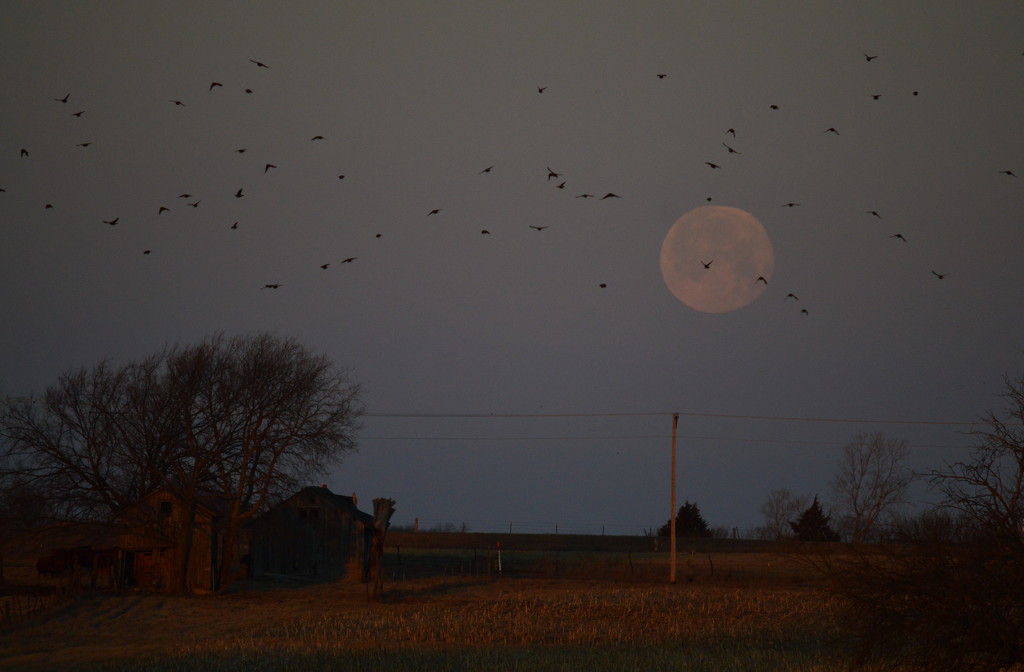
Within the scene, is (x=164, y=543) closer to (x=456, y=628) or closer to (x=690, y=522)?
(x=456, y=628)

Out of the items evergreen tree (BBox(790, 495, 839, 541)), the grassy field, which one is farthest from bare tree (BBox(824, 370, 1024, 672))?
evergreen tree (BBox(790, 495, 839, 541))

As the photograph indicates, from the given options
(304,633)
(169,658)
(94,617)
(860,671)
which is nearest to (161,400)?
(94,617)

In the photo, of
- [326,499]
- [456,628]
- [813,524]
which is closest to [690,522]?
[813,524]

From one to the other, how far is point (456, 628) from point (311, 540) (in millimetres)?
26451

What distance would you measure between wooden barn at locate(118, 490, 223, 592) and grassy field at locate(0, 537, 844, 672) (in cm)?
308

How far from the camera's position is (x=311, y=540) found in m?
54.7

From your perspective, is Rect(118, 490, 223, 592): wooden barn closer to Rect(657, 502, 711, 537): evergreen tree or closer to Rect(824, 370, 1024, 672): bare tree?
Rect(824, 370, 1024, 672): bare tree

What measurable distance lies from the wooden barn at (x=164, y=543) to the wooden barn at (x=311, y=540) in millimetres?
5270

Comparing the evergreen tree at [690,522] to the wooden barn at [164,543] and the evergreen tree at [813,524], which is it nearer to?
the evergreen tree at [813,524]

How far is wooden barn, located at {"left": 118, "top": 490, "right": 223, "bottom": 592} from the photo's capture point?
45.9 metres

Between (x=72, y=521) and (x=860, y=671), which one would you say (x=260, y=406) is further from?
(x=860, y=671)

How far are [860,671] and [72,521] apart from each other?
125ft

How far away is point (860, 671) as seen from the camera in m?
16.3

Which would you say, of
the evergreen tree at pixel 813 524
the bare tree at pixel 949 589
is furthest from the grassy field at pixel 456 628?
the evergreen tree at pixel 813 524
